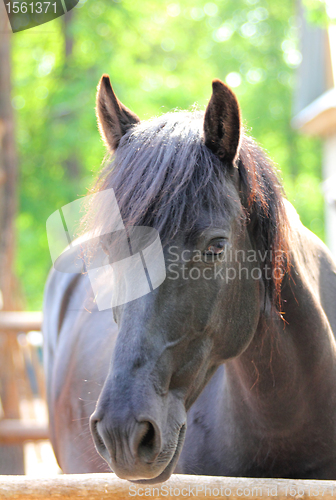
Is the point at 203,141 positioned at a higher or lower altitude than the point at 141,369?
higher

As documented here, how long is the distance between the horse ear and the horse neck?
47 centimetres

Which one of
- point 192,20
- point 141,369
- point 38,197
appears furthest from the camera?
point 192,20

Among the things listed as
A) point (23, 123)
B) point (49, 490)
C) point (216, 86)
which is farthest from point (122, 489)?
point (23, 123)

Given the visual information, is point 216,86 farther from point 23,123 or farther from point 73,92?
point 23,123

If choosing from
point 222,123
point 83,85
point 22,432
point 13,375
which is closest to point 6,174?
point 13,375

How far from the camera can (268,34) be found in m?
15.6

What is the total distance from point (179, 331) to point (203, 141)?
62 centimetres

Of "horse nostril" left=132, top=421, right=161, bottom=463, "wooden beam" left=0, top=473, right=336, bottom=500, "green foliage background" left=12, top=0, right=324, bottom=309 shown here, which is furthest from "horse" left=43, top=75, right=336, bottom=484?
"green foliage background" left=12, top=0, right=324, bottom=309

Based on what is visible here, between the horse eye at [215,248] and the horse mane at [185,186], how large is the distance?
0.08 m

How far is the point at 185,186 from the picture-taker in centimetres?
134

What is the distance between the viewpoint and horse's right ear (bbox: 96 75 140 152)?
167 centimetres

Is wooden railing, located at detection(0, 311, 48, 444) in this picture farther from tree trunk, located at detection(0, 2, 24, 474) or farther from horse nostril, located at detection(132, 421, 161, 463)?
horse nostril, located at detection(132, 421, 161, 463)

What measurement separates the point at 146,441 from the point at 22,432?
362 centimetres

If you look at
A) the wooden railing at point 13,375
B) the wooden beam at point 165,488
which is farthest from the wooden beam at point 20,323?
the wooden beam at point 165,488
